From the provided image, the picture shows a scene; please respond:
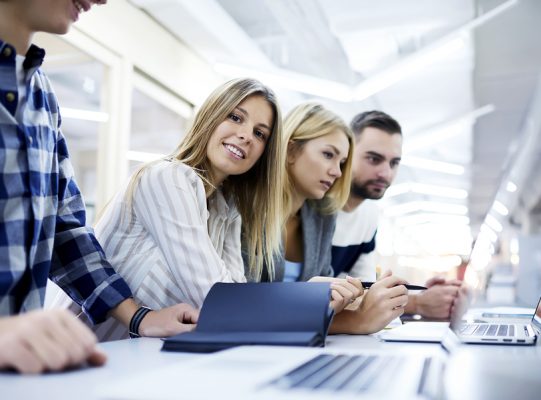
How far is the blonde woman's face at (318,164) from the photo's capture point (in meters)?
1.96

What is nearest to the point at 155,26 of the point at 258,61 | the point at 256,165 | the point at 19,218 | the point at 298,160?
the point at 258,61

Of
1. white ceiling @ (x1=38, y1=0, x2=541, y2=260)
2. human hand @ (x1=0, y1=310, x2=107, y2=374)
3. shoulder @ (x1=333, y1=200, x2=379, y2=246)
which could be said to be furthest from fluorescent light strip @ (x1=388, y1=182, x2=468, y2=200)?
human hand @ (x1=0, y1=310, x2=107, y2=374)

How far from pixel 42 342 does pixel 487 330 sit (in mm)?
870

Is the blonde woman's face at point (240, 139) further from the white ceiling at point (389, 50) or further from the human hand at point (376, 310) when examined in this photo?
the white ceiling at point (389, 50)

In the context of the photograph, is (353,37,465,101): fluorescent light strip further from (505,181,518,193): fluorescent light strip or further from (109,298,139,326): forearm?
(109,298,139,326): forearm

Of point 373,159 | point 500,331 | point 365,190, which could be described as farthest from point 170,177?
point 373,159

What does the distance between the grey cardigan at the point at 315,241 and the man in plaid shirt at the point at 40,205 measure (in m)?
0.79

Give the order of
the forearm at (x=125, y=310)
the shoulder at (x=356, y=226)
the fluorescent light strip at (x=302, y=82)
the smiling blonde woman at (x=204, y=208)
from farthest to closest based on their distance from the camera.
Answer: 1. the fluorescent light strip at (x=302, y=82)
2. the shoulder at (x=356, y=226)
3. the smiling blonde woman at (x=204, y=208)
4. the forearm at (x=125, y=310)

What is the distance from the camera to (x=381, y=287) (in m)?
1.12

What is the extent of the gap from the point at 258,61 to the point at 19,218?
3.77m

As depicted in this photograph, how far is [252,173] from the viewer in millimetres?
1553

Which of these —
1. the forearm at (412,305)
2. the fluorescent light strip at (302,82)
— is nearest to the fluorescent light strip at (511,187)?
the forearm at (412,305)

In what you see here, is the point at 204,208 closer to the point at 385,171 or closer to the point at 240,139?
the point at 240,139

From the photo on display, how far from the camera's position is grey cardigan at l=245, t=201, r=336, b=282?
6.00ft
